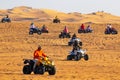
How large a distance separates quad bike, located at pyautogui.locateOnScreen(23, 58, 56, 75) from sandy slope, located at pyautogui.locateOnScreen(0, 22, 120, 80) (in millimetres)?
243

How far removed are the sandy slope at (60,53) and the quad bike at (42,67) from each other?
Result: 0.80 ft

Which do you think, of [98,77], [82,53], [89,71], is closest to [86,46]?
[82,53]

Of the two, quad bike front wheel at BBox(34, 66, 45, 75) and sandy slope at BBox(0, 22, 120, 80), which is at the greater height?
quad bike front wheel at BBox(34, 66, 45, 75)

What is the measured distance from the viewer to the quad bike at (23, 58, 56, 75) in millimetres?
21922

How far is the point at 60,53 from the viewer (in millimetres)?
36938

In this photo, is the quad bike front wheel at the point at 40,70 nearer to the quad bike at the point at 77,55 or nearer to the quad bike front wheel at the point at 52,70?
the quad bike front wheel at the point at 52,70

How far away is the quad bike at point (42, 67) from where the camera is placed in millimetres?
21922

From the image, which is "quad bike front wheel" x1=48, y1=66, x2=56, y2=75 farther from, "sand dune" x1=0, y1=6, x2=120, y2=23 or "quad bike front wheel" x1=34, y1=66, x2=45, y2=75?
"sand dune" x1=0, y1=6, x2=120, y2=23

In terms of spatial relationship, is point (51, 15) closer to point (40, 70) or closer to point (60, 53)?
point (60, 53)

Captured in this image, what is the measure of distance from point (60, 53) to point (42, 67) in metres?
14.9

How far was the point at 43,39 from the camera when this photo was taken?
46.8 metres

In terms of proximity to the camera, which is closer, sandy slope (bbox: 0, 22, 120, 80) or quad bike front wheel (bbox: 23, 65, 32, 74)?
sandy slope (bbox: 0, 22, 120, 80)

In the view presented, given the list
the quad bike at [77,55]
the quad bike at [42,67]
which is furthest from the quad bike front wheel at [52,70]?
the quad bike at [77,55]

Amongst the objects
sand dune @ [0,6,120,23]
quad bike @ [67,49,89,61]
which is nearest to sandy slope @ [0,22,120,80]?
quad bike @ [67,49,89,61]
